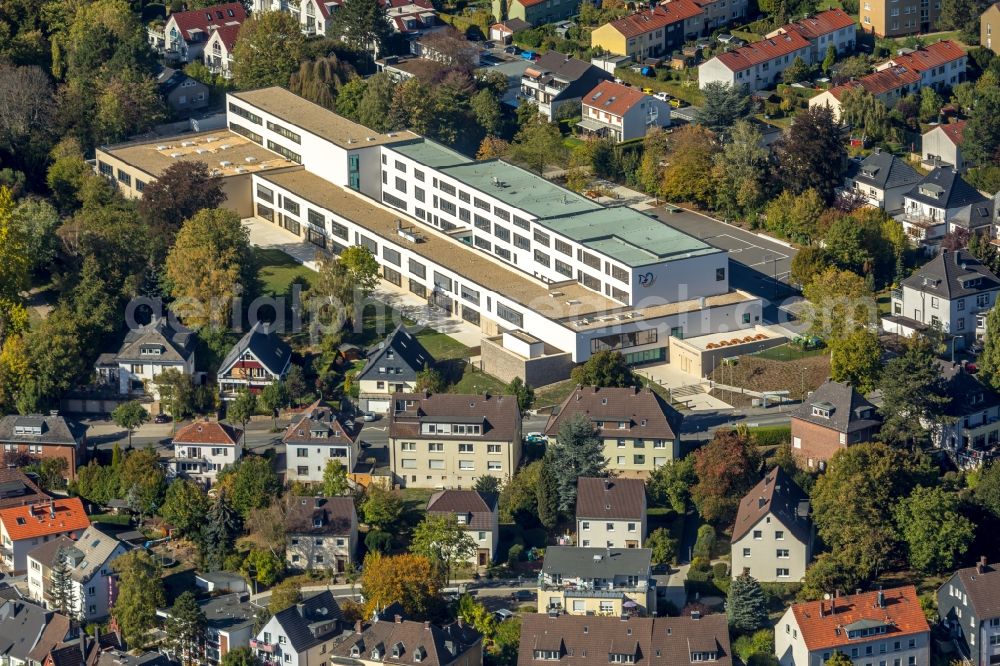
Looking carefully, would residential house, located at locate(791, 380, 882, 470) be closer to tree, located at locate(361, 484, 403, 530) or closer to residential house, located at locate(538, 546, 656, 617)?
residential house, located at locate(538, 546, 656, 617)

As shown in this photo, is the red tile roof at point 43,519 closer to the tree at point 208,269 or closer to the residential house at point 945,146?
the tree at point 208,269

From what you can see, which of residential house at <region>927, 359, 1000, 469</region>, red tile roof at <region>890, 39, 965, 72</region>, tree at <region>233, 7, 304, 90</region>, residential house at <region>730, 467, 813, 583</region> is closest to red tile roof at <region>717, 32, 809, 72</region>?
red tile roof at <region>890, 39, 965, 72</region>

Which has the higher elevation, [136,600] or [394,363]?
[394,363]

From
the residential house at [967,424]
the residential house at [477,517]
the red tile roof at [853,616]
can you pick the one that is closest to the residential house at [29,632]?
the residential house at [477,517]

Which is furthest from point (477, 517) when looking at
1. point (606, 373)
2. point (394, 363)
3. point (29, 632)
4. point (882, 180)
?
point (882, 180)

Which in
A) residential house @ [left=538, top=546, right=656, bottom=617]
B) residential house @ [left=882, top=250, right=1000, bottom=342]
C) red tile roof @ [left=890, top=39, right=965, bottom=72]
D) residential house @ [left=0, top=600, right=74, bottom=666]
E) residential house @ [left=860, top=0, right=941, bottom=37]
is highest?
residential house @ [left=860, top=0, right=941, bottom=37]

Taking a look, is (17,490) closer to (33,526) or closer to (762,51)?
(33,526)

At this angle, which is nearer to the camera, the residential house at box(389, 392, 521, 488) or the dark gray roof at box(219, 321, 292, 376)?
the residential house at box(389, 392, 521, 488)

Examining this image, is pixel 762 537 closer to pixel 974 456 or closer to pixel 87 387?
pixel 974 456
